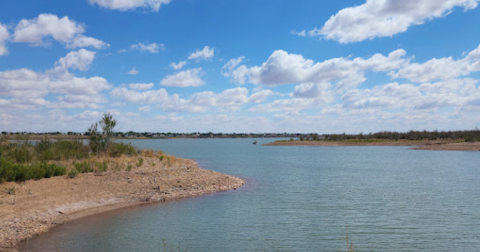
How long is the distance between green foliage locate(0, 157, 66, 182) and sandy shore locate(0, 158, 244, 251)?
0.55 meters

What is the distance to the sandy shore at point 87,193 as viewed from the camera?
58.5 feet

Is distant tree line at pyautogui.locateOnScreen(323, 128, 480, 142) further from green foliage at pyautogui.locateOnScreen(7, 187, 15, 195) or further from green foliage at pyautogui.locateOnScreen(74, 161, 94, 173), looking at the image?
green foliage at pyautogui.locateOnScreen(7, 187, 15, 195)

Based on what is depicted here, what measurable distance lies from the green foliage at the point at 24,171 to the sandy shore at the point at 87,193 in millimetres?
554

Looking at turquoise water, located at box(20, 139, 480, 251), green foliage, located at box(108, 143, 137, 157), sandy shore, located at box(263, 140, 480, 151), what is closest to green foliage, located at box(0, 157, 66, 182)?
turquoise water, located at box(20, 139, 480, 251)

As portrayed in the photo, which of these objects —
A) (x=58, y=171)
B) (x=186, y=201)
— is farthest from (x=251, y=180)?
(x=58, y=171)

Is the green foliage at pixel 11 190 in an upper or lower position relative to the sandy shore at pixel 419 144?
lower

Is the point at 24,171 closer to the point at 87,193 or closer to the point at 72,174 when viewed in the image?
the point at 72,174

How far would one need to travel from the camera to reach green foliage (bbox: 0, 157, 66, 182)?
22.4 metres

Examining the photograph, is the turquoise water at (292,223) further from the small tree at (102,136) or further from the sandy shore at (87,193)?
the small tree at (102,136)

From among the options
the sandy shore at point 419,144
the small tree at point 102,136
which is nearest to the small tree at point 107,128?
the small tree at point 102,136

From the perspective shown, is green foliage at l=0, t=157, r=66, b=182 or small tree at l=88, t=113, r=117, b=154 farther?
small tree at l=88, t=113, r=117, b=154

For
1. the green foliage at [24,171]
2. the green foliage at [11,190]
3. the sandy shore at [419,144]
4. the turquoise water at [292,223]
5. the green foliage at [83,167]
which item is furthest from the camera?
the sandy shore at [419,144]

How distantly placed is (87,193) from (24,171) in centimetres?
431

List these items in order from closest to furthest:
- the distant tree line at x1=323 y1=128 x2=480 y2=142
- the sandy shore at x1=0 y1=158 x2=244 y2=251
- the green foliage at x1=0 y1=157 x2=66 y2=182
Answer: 1. the sandy shore at x1=0 y1=158 x2=244 y2=251
2. the green foliage at x1=0 y1=157 x2=66 y2=182
3. the distant tree line at x1=323 y1=128 x2=480 y2=142
